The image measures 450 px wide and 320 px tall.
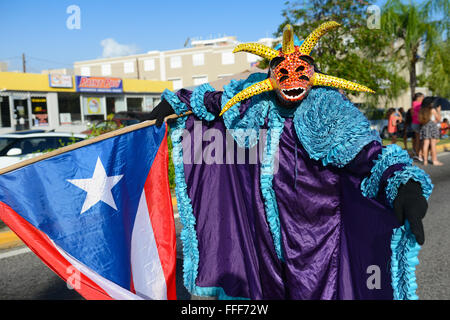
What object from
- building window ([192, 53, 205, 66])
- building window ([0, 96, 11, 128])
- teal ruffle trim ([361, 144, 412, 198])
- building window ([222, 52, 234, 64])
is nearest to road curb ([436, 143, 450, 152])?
teal ruffle trim ([361, 144, 412, 198])

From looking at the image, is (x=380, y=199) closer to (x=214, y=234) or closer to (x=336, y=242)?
(x=336, y=242)

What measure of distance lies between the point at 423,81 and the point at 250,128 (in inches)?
963

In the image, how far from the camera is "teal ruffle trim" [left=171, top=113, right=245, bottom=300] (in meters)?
2.82

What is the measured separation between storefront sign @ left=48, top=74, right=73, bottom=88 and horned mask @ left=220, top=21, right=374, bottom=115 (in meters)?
24.1

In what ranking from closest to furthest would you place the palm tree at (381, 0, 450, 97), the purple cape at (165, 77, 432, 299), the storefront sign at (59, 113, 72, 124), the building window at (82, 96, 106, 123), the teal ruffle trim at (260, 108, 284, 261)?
the purple cape at (165, 77, 432, 299)
the teal ruffle trim at (260, 108, 284, 261)
the palm tree at (381, 0, 450, 97)
the storefront sign at (59, 113, 72, 124)
the building window at (82, 96, 106, 123)

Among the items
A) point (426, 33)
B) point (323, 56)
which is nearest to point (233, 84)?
point (323, 56)

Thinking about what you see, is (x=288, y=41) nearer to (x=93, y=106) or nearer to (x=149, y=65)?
(x=93, y=106)

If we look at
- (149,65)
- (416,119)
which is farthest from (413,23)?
(149,65)

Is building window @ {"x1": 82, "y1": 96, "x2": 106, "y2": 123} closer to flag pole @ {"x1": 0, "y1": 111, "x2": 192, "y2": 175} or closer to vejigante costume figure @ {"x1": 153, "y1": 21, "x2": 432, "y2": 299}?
flag pole @ {"x1": 0, "y1": 111, "x2": 192, "y2": 175}

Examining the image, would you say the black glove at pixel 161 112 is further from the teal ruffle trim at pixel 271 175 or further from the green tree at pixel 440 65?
the green tree at pixel 440 65

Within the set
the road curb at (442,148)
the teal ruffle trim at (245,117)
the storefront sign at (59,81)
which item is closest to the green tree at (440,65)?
the road curb at (442,148)

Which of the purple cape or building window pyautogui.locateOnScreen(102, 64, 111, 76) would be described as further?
building window pyautogui.locateOnScreen(102, 64, 111, 76)
